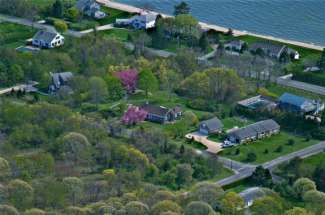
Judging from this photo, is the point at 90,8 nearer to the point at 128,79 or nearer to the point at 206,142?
the point at 128,79

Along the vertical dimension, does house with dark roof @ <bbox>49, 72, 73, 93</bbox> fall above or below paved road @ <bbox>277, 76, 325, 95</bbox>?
below

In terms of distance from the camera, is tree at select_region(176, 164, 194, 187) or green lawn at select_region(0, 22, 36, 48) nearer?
tree at select_region(176, 164, 194, 187)

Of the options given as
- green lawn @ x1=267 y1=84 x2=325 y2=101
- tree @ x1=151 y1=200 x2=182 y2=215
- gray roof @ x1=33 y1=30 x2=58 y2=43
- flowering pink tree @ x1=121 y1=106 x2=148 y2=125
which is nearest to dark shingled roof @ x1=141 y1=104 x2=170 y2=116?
flowering pink tree @ x1=121 y1=106 x2=148 y2=125

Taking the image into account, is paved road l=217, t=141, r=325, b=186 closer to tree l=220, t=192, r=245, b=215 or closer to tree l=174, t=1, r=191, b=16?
tree l=220, t=192, r=245, b=215

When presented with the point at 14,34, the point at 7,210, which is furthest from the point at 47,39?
the point at 7,210

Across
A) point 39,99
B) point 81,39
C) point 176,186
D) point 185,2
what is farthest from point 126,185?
point 185,2

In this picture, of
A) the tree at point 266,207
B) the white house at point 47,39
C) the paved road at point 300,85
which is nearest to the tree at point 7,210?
the tree at point 266,207

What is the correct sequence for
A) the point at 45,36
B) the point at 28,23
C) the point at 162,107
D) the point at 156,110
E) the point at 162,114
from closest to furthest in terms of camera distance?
the point at 162,114, the point at 156,110, the point at 162,107, the point at 45,36, the point at 28,23
